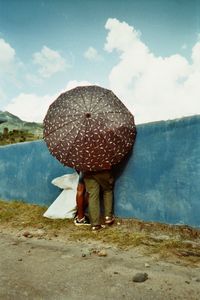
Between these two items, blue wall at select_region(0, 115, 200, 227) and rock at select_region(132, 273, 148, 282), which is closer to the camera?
rock at select_region(132, 273, 148, 282)

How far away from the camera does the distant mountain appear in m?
31.5

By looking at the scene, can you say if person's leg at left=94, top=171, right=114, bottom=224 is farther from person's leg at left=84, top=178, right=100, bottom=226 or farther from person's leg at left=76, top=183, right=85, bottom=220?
person's leg at left=76, top=183, right=85, bottom=220

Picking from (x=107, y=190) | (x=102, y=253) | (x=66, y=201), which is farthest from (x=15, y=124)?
(x=102, y=253)

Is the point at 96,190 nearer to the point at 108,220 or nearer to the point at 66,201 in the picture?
the point at 108,220

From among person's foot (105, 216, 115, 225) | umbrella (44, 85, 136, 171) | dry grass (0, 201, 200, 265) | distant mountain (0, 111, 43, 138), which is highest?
distant mountain (0, 111, 43, 138)

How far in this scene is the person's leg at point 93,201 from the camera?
17.8 feet

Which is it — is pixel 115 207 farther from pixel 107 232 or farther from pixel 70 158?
Answer: pixel 70 158

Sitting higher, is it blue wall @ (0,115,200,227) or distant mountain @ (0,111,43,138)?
distant mountain @ (0,111,43,138)

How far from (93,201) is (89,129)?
3.31 ft

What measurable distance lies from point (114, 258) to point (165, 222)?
3.79ft

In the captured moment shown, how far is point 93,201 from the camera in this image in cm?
544

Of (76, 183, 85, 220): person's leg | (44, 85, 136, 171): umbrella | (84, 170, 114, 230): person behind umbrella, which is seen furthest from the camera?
(76, 183, 85, 220): person's leg

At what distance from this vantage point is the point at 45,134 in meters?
5.49

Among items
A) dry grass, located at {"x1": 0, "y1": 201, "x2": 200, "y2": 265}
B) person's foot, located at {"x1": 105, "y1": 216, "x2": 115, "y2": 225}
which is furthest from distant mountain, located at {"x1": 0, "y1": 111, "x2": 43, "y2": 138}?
person's foot, located at {"x1": 105, "y1": 216, "x2": 115, "y2": 225}
